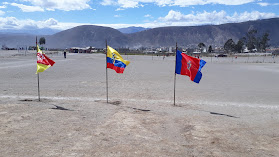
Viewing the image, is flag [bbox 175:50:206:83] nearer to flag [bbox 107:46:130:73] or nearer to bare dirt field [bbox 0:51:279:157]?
bare dirt field [bbox 0:51:279:157]

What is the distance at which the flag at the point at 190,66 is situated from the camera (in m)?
12.1

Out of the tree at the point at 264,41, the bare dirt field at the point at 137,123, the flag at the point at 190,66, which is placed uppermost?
the tree at the point at 264,41

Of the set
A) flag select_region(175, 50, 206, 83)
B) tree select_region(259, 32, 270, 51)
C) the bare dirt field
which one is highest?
tree select_region(259, 32, 270, 51)

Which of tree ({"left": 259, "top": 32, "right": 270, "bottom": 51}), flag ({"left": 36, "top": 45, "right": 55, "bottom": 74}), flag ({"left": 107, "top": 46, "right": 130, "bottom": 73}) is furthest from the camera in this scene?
tree ({"left": 259, "top": 32, "right": 270, "bottom": 51})

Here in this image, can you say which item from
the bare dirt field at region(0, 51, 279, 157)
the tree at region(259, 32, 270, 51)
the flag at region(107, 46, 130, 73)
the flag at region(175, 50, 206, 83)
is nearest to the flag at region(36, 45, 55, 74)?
the bare dirt field at region(0, 51, 279, 157)

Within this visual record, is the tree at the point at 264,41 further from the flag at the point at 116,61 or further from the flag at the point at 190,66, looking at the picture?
the flag at the point at 116,61

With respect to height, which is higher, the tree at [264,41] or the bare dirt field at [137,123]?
the tree at [264,41]

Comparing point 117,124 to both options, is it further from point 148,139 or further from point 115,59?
point 115,59

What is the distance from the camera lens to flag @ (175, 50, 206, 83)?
12.1m

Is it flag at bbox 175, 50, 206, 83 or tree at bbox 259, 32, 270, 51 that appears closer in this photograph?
flag at bbox 175, 50, 206, 83

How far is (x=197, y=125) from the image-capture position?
9586 millimetres

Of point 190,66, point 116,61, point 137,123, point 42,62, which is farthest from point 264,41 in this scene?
point 137,123

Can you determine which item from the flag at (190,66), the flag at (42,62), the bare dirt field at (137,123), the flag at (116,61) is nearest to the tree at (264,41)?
the bare dirt field at (137,123)

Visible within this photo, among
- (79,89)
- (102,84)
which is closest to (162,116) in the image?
(79,89)
